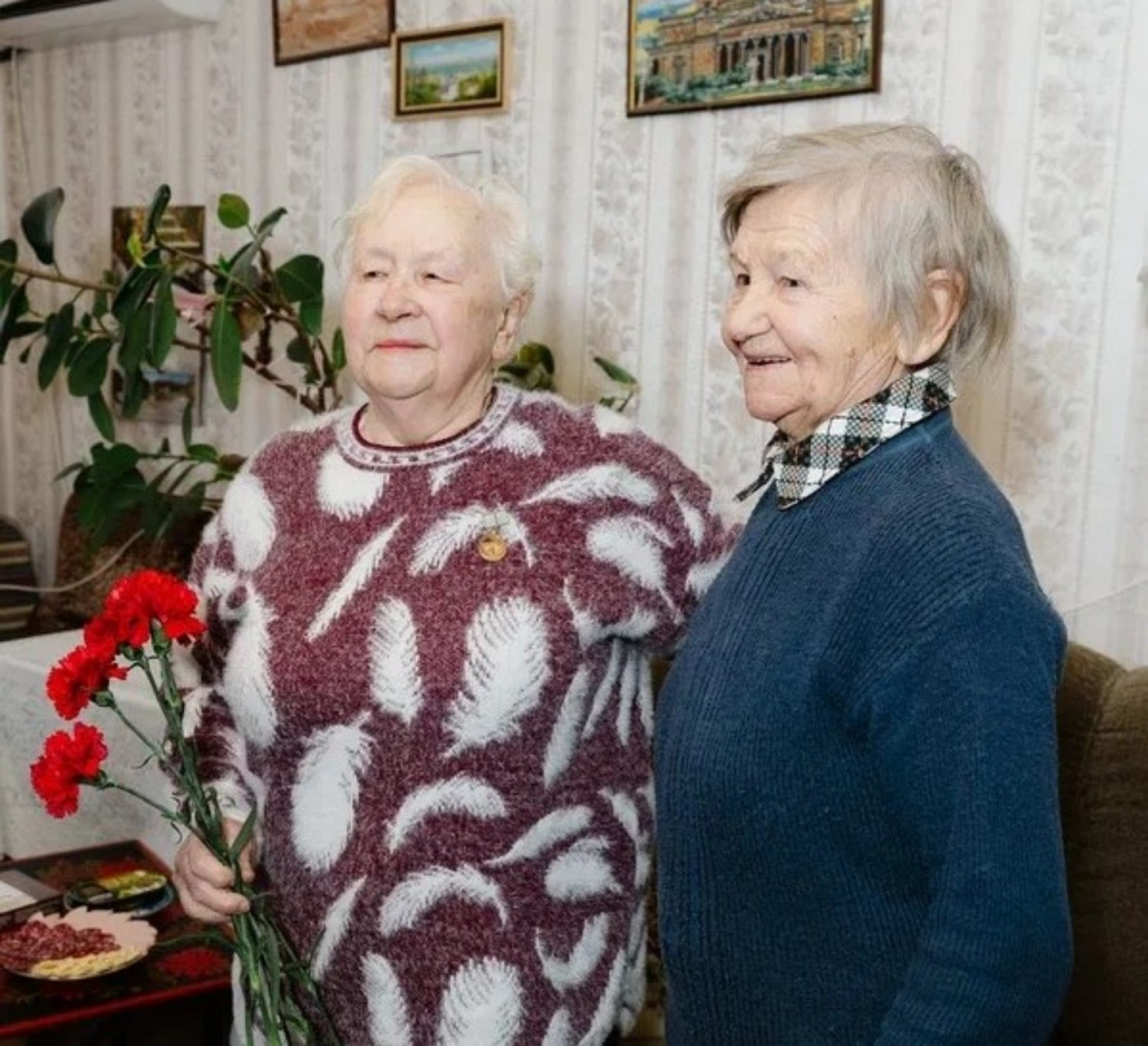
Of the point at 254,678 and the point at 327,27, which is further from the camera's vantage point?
the point at 327,27

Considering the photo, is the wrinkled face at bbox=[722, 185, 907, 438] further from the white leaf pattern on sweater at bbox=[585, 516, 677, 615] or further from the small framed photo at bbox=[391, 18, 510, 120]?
the small framed photo at bbox=[391, 18, 510, 120]

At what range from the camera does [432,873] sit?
141cm

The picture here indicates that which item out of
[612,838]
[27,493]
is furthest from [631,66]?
[27,493]

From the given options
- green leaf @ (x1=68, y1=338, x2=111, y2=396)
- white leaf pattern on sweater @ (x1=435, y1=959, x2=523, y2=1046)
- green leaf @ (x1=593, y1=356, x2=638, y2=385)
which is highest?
green leaf @ (x1=593, y1=356, x2=638, y2=385)

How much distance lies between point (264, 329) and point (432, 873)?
1.65 meters

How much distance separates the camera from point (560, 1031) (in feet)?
4.76

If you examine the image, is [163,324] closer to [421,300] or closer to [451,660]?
[421,300]

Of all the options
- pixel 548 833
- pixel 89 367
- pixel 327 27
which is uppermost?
pixel 327 27

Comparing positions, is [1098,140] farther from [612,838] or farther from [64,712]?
A: [64,712]

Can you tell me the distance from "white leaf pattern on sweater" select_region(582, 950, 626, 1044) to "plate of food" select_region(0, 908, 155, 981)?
0.61m

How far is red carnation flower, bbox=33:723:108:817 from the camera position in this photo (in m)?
1.20

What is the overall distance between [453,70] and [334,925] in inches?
77.6

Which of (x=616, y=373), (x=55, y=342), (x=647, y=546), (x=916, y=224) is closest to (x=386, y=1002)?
(x=647, y=546)

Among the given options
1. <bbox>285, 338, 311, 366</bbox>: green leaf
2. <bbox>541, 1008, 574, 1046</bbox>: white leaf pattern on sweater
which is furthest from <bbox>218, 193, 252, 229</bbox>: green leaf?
<bbox>541, 1008, 574, 1046</bbox>: white leaf pattern on sweater
